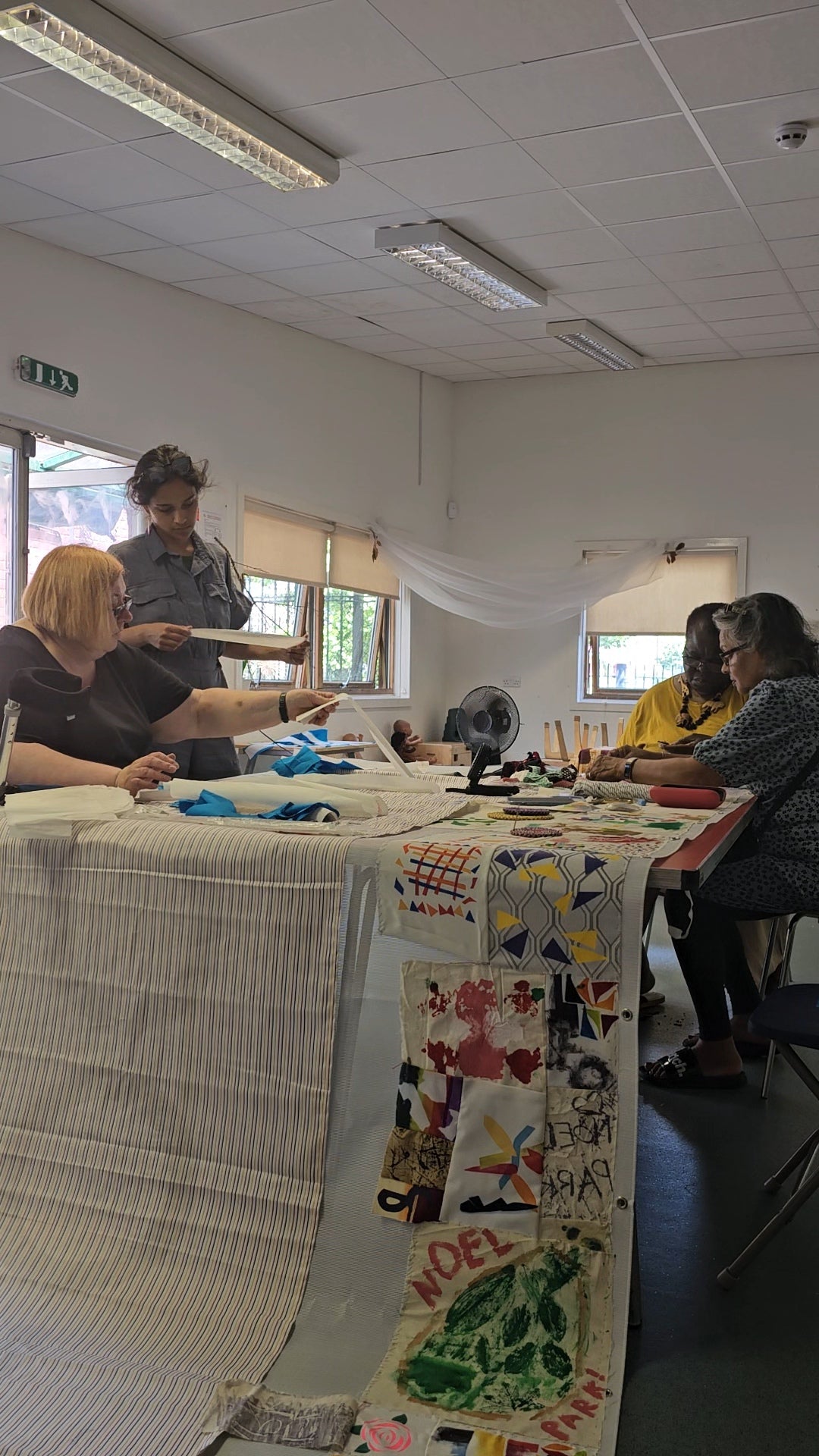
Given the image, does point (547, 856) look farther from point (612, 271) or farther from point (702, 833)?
point (612, 271)

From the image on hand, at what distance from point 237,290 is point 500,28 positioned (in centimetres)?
267

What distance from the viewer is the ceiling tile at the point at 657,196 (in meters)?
4.41

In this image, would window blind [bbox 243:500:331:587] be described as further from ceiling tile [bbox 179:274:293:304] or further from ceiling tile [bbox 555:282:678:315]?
ceiling tile [bbox 555:282:678:315]

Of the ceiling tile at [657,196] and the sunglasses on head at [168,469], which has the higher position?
the ceiling tile at [657,196]

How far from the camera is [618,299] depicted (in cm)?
596

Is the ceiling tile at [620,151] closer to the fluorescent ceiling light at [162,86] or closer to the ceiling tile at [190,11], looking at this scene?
the fluorescent ceiling light at [162,86]

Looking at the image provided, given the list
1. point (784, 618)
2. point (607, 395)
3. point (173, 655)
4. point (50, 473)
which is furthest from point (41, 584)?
point (607, 395)

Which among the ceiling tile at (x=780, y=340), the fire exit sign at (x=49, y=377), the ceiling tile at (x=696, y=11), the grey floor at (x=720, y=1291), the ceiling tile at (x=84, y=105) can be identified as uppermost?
the ceiling tile at (x=780, y=340)

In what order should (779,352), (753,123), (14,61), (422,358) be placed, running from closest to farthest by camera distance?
(14,61) < (753,123) < (779,352) < (422,358)

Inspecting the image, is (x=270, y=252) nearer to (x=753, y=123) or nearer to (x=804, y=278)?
(x=753, y=123)

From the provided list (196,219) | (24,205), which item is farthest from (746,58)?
(24,205)

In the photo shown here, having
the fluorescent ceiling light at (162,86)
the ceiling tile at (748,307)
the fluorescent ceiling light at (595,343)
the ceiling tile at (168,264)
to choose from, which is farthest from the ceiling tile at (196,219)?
the ceiling tile at (748,307)

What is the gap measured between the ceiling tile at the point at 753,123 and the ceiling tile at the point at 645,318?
1.92 metres

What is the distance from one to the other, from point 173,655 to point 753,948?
6.44ft
